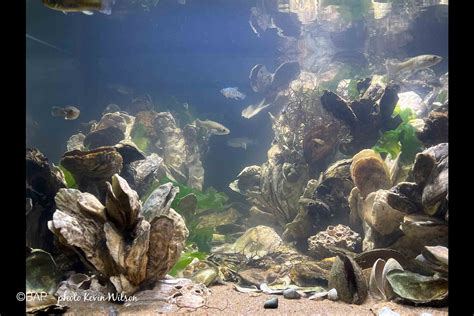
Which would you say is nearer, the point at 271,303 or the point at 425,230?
the point at 271,303

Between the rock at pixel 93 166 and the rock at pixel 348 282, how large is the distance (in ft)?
8.95

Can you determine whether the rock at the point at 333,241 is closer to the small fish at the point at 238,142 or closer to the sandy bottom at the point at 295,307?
the sandy bottom at the point at 295,307

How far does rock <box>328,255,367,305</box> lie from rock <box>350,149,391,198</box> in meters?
1.77

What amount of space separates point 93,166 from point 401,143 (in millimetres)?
4429

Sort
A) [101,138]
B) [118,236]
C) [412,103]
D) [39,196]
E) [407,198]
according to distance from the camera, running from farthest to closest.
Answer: [101,138], [412,103], [39,196], [407,198], [118,236]

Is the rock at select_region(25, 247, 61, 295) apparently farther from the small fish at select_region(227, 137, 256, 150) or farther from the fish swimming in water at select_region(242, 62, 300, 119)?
the fish swimming in water at select_region(242, 62, 300, 119)

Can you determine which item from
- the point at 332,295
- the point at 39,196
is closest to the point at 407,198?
the point at 332,295

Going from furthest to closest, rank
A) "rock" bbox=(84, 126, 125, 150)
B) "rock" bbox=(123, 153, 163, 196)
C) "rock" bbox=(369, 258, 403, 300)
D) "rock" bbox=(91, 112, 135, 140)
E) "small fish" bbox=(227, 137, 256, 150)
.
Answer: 1. "small fish" bbox=(227, 137, 256, 150)
2. "rock" bbox=(91, 112, 135, 140)
3. "rock" bbox=(84, 126, 125, 150)
4. "rock" bbox=(123, 153, 163, 196)
5. "rock" bbox=(369, 258, 403, 300)

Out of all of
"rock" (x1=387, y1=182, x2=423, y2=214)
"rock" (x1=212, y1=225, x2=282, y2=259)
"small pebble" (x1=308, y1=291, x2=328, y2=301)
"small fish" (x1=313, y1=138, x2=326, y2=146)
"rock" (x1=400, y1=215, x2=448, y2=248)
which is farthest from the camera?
"small fish" (x1=313, y1=138, x2=326, y2=146)

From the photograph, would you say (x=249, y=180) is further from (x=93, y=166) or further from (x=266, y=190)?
(x=93, y=166)

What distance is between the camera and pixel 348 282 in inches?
113

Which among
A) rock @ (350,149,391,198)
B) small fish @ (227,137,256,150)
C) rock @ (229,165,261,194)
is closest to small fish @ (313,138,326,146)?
rock @ (350,149,391,198)

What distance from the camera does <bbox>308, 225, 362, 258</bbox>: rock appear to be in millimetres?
4633

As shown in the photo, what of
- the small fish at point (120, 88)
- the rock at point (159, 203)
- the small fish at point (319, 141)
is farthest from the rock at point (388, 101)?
the small fish at point (120, 88)
